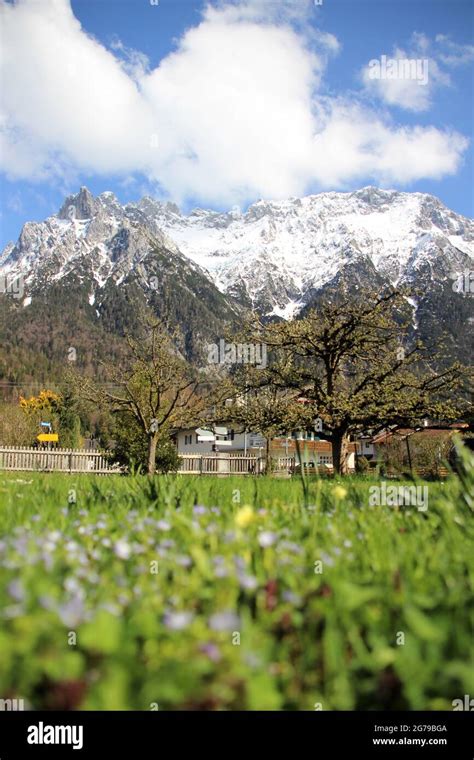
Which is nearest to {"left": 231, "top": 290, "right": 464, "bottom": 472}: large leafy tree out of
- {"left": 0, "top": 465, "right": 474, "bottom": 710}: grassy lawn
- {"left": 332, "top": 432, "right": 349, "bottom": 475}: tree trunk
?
{"left": 332, "top": 432, "right": 349, "bottom": 475}: tree trunk

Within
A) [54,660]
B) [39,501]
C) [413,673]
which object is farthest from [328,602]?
[39,501]

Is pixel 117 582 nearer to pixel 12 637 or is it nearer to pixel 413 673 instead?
pixel 12 637

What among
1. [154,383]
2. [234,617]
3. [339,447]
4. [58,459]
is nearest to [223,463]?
[58,459]

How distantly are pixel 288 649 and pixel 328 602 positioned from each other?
188mm

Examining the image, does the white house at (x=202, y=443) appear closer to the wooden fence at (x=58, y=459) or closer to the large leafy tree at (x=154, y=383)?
the wooden fence at (x=58, y=459)

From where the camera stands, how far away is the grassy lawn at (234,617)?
1456mm

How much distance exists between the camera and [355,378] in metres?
19.9

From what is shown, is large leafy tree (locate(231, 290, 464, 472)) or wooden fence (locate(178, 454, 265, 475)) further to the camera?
wooden fence (locate(178, 454, 265, 475))

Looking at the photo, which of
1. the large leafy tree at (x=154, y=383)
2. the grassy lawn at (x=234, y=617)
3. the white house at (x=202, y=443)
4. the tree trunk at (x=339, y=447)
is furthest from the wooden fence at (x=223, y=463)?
the grassy lawn at (x=234, y=617)

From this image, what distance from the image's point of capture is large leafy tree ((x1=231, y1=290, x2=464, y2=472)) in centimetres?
1736

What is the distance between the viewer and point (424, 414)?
17.5 meters

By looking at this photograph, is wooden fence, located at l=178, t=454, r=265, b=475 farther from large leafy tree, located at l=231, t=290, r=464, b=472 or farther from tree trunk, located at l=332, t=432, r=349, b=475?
tree trunk, located at l=332, t=432, r=349, b=475

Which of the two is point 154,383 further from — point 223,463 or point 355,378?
point 223,463

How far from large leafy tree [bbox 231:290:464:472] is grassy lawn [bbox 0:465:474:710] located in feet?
46.2
